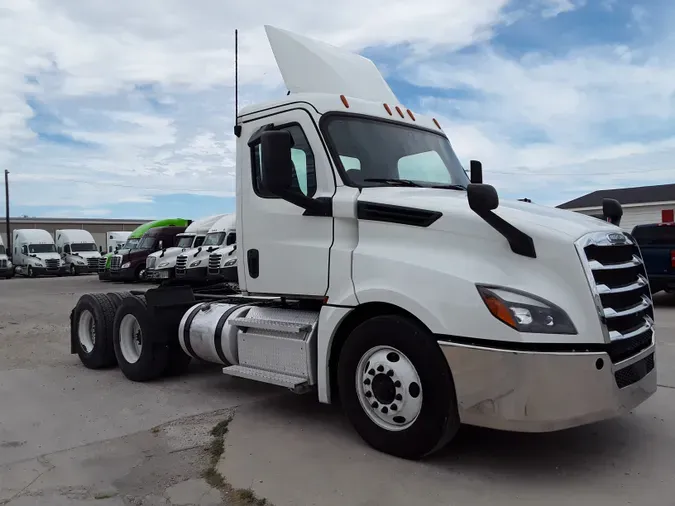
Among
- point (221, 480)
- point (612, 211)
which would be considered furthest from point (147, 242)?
point (221, 480)

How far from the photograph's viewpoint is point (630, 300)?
4.46 meters

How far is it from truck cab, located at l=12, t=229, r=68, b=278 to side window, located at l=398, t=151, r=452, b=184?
34.4 m

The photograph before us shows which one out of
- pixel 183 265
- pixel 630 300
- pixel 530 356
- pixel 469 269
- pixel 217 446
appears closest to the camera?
pixel 530 356

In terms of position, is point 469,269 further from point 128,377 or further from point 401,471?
point 128,377

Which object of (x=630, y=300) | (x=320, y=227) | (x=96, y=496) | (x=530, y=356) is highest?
(x=320, y=227)

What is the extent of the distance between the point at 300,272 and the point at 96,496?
2.23 meters

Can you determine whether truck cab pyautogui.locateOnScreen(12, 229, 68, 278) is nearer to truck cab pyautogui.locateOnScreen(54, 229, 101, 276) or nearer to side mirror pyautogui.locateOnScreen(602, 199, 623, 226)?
truck cab pyautogui.locateOnScreen(54, 229, 101, 276)

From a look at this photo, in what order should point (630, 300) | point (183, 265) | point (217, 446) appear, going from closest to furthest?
1. point (630, 300)
2. point (217, 446)
3. point (183, 265)

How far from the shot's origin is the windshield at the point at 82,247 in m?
37.8

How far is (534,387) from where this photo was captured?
3898 millimetres

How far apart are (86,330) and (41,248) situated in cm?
3197

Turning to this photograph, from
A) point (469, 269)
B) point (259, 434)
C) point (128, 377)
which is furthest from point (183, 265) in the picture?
point (469, 269)

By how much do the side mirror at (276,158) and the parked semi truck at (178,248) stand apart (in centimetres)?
2002

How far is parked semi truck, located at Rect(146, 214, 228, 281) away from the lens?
25719mm
